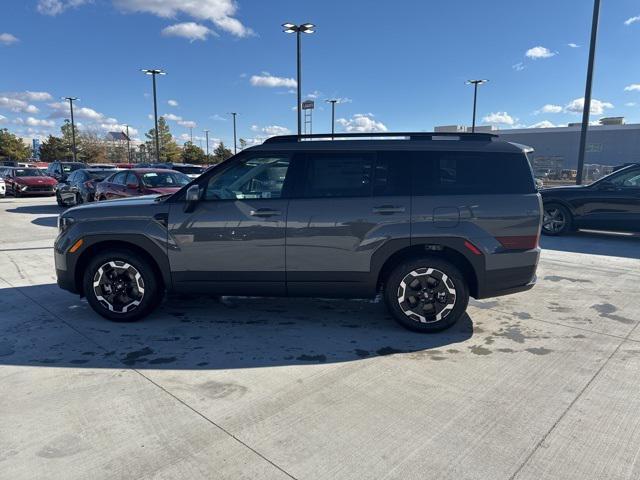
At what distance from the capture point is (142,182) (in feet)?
39.7

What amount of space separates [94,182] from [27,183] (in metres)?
8.80

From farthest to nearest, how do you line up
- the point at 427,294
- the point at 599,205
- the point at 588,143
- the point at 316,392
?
the point at 588,143
the point at 599,205
the point at 427,294
the point at 316,392

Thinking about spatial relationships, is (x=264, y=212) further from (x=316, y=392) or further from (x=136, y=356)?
(x=316, y=392)

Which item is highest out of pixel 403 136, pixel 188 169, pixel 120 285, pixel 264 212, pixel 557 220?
pixel 403 136

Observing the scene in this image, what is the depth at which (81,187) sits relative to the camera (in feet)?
52.3

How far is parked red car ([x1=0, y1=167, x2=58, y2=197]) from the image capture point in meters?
21.7

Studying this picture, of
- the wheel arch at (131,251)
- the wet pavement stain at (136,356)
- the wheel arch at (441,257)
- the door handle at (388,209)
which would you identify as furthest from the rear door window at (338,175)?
the wet pavement stain at (136,356)

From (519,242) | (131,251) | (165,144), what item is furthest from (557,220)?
(165,144)

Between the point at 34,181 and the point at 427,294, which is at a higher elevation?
the point at 34,181

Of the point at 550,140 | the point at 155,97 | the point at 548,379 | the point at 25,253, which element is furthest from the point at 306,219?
the point at 550,140

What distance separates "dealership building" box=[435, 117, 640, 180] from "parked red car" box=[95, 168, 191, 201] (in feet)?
135

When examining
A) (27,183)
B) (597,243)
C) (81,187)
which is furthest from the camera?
(27,183)

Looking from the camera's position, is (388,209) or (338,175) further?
(338,175)

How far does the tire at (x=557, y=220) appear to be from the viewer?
10.5 metres
